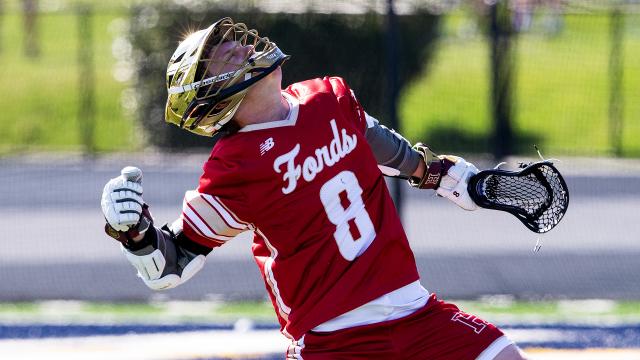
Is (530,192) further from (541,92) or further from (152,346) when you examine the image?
(541,92)

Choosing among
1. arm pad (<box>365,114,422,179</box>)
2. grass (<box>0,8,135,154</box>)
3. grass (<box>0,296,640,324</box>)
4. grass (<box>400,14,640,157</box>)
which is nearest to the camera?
arm pad (<box>365,114,422,179</box>)

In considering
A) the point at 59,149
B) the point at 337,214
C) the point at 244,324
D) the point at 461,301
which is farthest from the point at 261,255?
the point at 59,149

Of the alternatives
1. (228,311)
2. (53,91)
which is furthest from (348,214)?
(53,91)

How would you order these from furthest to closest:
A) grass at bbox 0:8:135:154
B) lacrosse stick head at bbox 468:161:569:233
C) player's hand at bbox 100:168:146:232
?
grass at bbox 0:8:135:154
lacrosse stick head at bbox 468:161:569:233
player's hand at bbox 100:168:146:232

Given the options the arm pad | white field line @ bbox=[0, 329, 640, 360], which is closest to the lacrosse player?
the arm pad

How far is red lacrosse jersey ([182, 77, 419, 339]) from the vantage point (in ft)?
12.9

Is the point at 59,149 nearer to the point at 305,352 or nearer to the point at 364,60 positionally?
Result: the point at 364,60

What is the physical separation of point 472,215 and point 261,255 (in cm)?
700

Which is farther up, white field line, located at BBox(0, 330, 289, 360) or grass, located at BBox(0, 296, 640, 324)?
white field line, located at BBox(0, 330, 289, 360)

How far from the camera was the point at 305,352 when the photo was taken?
13.3 feet

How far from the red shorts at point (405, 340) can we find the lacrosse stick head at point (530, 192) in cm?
62

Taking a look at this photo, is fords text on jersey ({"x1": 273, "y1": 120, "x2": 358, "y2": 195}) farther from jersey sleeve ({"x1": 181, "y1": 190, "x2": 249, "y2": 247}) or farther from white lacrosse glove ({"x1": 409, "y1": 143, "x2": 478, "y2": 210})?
white lacrosse glove ({"x1": 409, "y1": 143, "x2": 478, "y2": 210})

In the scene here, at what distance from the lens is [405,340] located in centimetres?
405

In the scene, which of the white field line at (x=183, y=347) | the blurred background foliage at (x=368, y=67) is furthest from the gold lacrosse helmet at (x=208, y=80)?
the blurred background foliage at (x=368, y=67)
